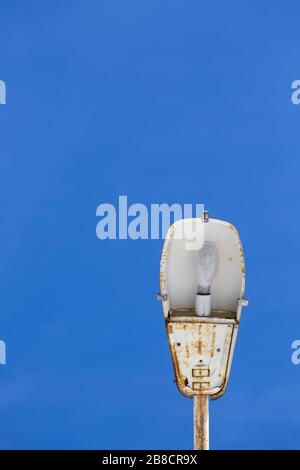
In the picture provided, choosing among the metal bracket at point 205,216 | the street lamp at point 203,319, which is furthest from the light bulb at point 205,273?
the metal bracket at point 205,216

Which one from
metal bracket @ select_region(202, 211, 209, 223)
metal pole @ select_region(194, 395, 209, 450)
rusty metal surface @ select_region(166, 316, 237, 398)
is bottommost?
metal pole @ select_region(194, 395, 209, 450)

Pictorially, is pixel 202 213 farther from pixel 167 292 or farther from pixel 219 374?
pixel 219 374

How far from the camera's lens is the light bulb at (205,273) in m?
6.79

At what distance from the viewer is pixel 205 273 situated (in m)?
6.83

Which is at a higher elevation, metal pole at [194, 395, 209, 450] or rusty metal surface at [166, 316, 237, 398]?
rusty metal surface at [166, 316, 237, 398]

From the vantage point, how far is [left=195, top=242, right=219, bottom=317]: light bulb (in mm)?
6785

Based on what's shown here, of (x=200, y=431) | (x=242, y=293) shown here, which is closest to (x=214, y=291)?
(x=242, y=293)

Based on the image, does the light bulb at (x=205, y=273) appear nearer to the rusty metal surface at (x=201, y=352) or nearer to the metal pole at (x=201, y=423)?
the rusty metal surface at (x=201, y=352)

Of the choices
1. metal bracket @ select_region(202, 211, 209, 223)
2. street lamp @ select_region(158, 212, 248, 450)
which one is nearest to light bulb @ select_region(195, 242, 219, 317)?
A: street lamp @ select_region(158, 212, 248, 450)

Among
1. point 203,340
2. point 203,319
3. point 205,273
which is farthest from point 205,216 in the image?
point 203,340

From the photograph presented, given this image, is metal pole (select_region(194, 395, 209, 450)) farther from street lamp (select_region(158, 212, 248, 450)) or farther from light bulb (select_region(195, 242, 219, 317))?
light bulb (select_region(195, 242, 219, 317))

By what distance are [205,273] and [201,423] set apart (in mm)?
1188
